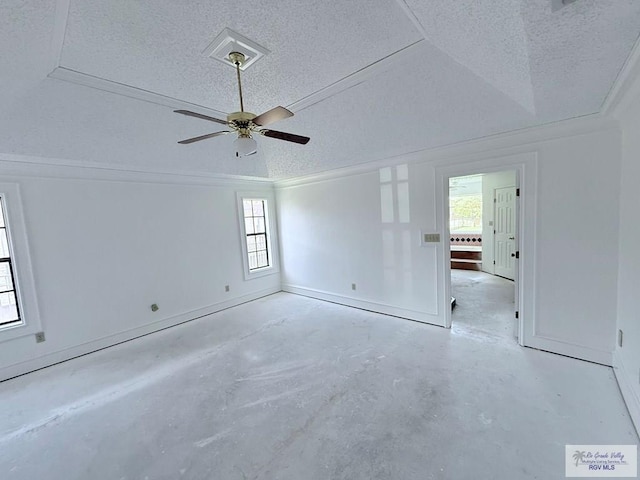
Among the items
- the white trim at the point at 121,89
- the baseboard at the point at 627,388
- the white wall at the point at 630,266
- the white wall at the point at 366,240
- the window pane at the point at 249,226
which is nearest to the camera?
the baseboard at the point at 627,388

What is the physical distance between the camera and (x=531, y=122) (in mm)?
2592

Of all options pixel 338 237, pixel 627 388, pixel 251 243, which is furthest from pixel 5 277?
pixel 627 388

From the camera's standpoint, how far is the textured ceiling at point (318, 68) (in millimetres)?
1475

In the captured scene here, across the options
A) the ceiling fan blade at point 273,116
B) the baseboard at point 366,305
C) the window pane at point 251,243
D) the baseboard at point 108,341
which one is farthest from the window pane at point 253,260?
the ceiling fan blade at point 273,116

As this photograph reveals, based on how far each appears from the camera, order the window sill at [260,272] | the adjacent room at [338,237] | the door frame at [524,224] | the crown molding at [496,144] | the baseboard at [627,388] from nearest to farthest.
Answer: the adjacent room at [338,237], the baseboard at [627,388], the crown molding at [496,144], the door frame at [524,224], the window sill at [260,272]

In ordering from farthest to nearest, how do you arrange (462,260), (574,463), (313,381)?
(462,260) < (313,381) < (574,463)

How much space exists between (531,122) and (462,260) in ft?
16.6

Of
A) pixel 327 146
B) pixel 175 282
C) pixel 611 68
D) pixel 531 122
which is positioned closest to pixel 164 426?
pixel 175 282

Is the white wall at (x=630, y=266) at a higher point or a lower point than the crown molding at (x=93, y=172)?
lower

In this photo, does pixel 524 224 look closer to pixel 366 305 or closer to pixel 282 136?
pixel 366 305

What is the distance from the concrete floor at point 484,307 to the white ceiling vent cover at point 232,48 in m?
3.70

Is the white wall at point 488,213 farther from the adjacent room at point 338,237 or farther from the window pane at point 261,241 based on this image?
the window pane at point 261,241

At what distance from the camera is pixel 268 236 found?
18.3 feet

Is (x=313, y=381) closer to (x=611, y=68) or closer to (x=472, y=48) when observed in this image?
(x=472, y=48)
